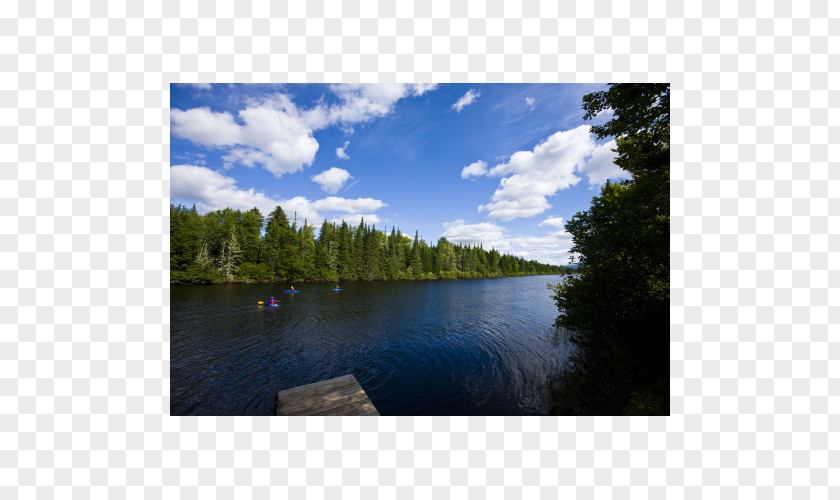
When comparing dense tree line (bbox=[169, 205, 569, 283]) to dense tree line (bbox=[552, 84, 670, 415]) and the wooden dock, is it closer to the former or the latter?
the wooden dock

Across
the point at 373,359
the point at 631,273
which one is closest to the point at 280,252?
the point at 373,359

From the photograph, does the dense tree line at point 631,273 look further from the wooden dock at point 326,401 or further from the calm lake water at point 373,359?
the wooden dock at point 326,401

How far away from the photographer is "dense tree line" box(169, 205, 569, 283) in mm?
45000

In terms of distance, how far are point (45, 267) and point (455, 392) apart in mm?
9338

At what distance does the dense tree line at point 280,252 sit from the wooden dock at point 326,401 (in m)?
52.5

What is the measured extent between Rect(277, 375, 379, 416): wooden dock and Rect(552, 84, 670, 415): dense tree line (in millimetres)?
6015

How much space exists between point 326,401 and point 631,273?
8199 mm

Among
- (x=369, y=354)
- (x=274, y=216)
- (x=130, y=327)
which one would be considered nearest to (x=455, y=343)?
(x=369, y=354)

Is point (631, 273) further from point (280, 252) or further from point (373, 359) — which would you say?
point (280, 252)

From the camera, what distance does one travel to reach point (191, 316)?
18.7m

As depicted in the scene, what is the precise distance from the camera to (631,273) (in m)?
6.39

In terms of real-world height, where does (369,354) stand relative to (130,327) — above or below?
below

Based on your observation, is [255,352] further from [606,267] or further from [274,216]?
[274,216]

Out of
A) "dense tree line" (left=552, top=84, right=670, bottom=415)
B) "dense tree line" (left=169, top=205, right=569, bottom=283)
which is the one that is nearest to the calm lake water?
"dense tree line" (left=552, top=84, right=670, bottom=415)
